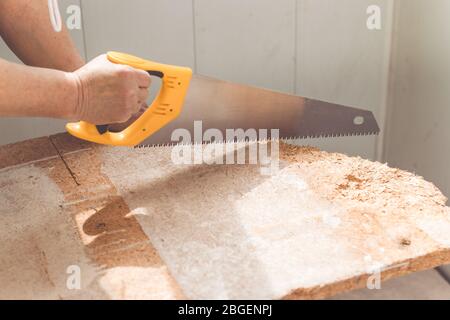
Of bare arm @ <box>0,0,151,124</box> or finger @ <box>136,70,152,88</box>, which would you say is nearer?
bare arm @ <box>0,0,151,124</box>

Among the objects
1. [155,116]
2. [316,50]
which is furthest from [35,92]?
[316,50]

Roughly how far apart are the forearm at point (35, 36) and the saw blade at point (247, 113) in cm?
30

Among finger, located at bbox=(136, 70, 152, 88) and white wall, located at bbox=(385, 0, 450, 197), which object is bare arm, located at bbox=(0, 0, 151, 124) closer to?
finger, located at bbox=(136, 70, 152, 88)

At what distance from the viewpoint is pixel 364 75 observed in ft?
6.95

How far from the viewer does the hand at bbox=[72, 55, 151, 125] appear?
1.24 meters

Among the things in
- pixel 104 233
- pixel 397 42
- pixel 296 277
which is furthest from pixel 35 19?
pixel 397 42

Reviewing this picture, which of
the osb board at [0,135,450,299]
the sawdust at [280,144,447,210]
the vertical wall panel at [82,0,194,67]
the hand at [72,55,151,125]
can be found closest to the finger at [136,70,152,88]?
the hand at [72,55,151,125]

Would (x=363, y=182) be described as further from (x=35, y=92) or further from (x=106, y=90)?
(x=35, y=92)

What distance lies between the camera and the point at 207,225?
125cm

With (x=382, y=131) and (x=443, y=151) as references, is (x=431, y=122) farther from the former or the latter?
(x=382, y=131)

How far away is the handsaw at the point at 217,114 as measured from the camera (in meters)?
1.37

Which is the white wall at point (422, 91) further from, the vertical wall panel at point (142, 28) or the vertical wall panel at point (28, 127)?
the vertical wall panel at point (28, 127)

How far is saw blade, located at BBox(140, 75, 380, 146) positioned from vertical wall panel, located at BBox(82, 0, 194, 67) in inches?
19.6

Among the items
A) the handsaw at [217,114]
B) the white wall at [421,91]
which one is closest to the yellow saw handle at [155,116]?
the handsaw at [217,114]
